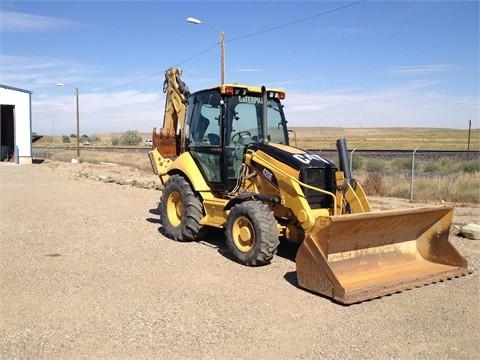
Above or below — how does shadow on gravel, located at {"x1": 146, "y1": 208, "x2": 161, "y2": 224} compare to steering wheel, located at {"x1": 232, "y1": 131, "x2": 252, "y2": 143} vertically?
below

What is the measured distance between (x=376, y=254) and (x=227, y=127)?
308cm

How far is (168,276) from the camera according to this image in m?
7.04

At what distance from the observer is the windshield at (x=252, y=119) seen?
27.9ft

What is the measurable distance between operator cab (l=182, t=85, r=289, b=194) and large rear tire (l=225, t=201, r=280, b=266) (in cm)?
107

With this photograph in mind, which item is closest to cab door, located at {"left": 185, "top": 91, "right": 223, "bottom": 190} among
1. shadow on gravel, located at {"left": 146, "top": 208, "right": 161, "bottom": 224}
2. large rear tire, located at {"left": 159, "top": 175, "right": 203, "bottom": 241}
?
large rear tire, located at {"left": 159, "top": 175, "right": 203, "bottom": 241}

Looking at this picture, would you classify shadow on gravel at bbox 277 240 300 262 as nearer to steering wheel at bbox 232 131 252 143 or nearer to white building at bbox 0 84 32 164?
steering wheel at bbox 232 131 252 143

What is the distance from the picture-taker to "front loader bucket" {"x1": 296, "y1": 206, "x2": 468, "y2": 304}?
20.1ft

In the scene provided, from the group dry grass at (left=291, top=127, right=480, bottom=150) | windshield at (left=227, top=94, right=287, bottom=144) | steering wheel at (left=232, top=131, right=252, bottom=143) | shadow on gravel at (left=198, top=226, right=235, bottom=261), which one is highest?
windshield at (left=227, top=94, right=287, bottom=144)

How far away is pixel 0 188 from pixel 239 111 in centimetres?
1258

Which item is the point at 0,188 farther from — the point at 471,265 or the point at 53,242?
the point at 471,265

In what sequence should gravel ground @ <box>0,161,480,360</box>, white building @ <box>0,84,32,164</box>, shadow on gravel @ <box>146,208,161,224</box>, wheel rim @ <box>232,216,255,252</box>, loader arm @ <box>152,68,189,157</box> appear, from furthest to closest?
1. white building @ <box>0,84,32,164</box>
2. shadow on gravel @ <box>146,208,161,224</box>
3. loader arm @ <box>152,68,189,157</box>
4. wheel rim @ <box>232,216,255,252</box>
5. gravel ground @ <box>0,161,480,360</box>

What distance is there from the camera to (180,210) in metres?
9.52

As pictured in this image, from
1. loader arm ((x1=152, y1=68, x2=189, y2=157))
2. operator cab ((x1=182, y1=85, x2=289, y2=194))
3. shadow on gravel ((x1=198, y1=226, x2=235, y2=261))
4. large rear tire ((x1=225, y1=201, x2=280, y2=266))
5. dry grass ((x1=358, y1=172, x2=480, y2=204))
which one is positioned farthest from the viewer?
dry grass ((x1=358, y1=172, x2=480, y2=204))

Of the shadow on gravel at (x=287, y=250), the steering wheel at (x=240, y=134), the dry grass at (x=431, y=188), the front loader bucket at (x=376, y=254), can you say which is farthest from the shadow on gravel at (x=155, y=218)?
the dry grass at (x=431, y=188)
